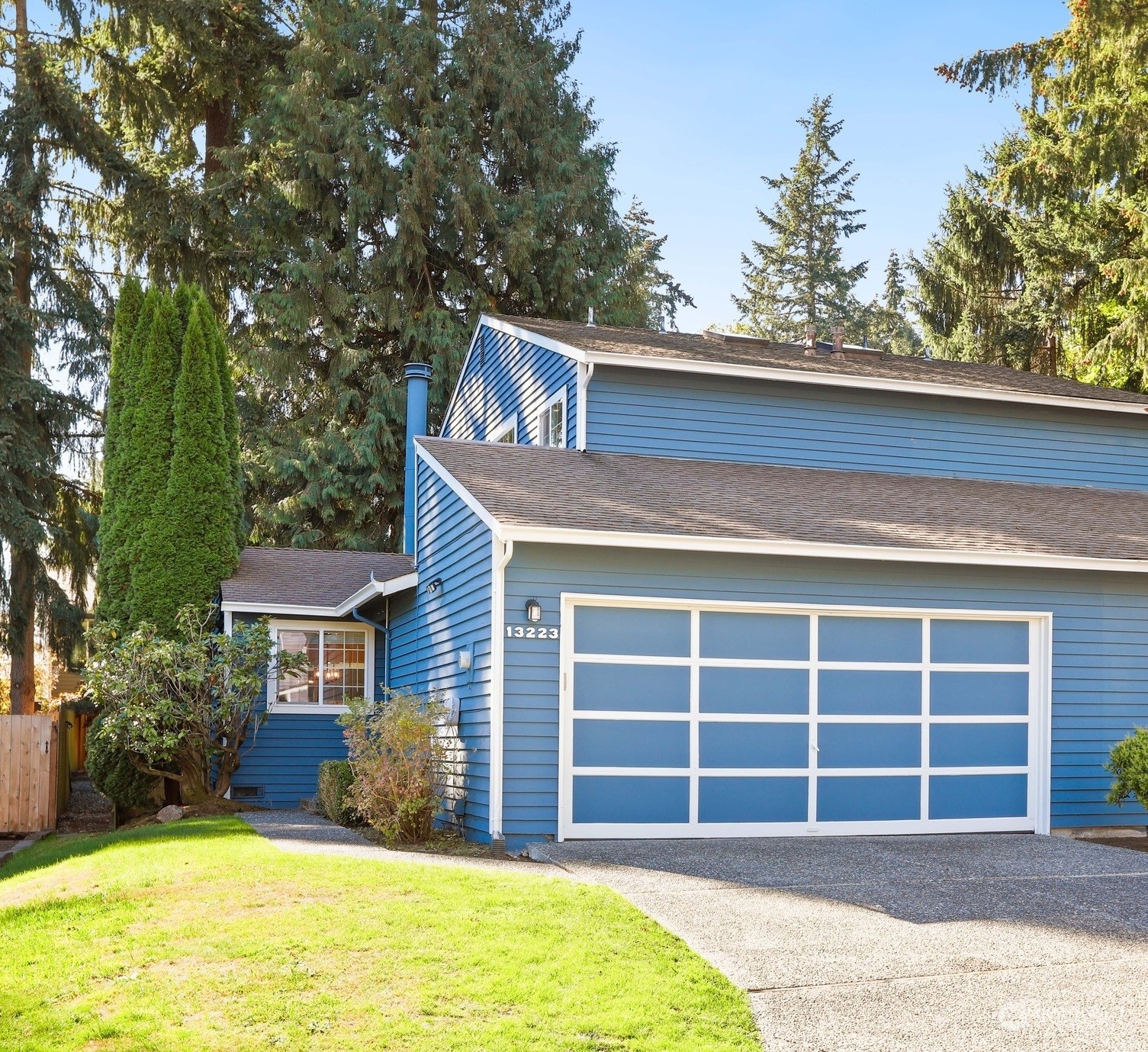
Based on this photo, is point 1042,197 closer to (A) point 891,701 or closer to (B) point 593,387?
(B) point 593,387

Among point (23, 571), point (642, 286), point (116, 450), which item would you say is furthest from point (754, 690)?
point (642, 286)

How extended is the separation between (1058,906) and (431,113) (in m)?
20.6

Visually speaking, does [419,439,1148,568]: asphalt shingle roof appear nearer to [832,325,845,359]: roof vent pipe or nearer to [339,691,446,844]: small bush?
[339,691,446,844]: small bush

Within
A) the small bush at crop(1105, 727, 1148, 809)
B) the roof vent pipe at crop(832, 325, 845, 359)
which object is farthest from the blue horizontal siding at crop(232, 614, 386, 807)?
the small bush at crop(1105, 727, 1148, 809)

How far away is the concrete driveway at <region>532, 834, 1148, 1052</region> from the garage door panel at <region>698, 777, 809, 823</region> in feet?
1.56

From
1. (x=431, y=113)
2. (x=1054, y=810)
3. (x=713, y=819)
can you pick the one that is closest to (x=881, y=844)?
(x=713, y=819)

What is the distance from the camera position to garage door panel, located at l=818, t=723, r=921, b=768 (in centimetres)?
1113

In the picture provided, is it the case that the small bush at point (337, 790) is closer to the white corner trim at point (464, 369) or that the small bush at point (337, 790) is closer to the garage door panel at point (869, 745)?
the garage door panel at point (869, 745)

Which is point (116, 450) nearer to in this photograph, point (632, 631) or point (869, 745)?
point (632, 631)

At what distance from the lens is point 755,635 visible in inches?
434

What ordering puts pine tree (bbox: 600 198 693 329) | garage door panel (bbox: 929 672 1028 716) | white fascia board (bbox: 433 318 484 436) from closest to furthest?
garage door panel (bbox: 929 672 1028 716), white fascia board (bbox: 433 318 484 436), pine tree (bbox: 600 198 693 329)

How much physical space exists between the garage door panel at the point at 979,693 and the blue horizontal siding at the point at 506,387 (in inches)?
199

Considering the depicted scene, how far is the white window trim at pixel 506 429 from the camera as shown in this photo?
53.6ft

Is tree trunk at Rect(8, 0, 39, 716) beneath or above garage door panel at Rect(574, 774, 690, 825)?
above
